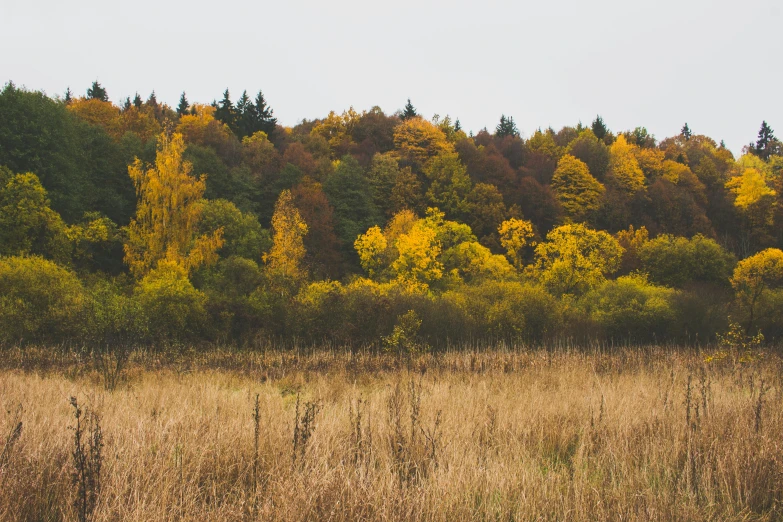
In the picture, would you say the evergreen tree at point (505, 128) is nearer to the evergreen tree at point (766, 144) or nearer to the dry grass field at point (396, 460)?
the evergreen tree at point (766, 144)

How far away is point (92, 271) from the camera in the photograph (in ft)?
129

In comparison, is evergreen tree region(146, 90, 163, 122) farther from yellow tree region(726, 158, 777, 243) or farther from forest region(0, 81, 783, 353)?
yellow tree region(726, 158, 777, 243)

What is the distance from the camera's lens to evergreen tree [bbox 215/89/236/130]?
68.7 meters

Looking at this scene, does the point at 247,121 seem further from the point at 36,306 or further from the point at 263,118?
the point at 36,306

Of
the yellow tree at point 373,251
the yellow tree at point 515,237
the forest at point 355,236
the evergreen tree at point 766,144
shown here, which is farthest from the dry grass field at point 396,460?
the evergreen tree at point 766,144

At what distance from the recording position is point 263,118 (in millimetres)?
68500

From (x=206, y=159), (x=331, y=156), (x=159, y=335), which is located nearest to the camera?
(x=159, y=335)

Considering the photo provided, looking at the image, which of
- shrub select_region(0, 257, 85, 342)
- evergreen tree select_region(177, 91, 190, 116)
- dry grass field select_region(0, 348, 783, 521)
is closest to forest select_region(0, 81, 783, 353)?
shrub select_region(0, 257, 85, 342)

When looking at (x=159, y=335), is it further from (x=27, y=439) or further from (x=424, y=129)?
(x=424, y=129)

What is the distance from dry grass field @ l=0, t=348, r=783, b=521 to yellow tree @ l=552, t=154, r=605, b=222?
194 feet

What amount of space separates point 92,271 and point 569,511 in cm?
4289

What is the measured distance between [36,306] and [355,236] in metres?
31.2

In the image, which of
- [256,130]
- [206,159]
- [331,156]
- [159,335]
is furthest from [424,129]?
Answer: [159,335]

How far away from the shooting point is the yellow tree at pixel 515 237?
49.4 metres
